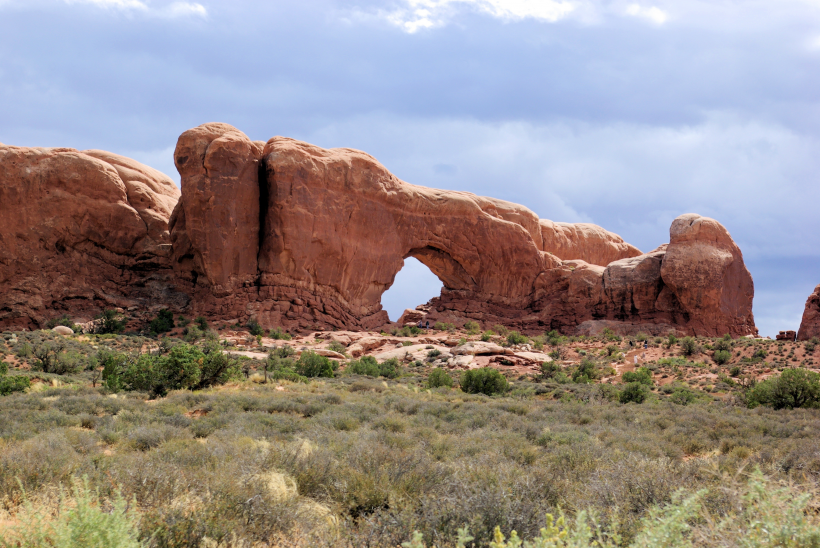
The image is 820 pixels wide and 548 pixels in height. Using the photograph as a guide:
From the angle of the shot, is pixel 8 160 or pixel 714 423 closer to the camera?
pixel 714 423

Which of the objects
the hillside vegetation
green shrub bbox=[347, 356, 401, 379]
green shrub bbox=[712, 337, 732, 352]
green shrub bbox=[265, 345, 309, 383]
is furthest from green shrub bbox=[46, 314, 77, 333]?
green shrub bbox=[712, 337, 732, 352]

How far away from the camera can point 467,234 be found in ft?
118

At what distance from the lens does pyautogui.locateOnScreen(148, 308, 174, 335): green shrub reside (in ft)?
91.2

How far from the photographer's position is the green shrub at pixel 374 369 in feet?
69.1

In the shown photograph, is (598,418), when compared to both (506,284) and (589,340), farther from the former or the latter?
(506,284)

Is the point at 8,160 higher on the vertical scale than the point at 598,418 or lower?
higher

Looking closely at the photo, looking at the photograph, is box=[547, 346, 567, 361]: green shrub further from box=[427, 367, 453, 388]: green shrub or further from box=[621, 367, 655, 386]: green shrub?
box=[427, 367, 453, 388]: green shrub

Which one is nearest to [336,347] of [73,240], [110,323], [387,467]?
[110,323]

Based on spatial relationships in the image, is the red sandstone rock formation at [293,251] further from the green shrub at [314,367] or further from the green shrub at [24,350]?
the green shrub at [314,367]

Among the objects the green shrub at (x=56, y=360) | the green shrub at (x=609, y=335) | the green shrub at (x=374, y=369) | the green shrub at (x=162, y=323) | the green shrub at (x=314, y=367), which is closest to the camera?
the green shrub at (x=314, y=367)

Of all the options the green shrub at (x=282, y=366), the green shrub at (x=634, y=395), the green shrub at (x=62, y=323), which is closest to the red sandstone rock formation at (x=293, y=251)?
the green shrub at (x=62, y=323)

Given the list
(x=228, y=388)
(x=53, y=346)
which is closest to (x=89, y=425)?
(x=228, y=388)

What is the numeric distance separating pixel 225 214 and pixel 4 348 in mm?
10891

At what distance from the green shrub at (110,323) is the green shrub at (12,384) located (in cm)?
1311
